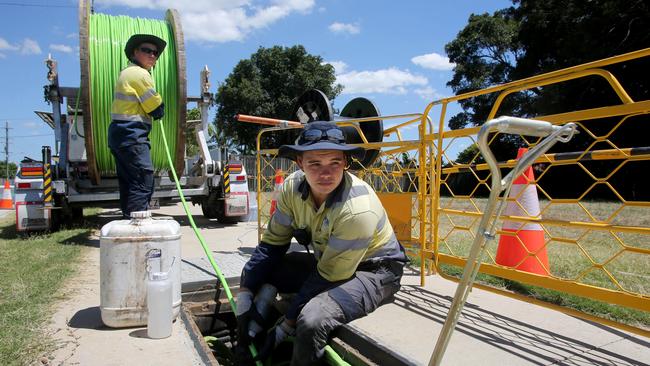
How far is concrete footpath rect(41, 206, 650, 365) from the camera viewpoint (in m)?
2.37

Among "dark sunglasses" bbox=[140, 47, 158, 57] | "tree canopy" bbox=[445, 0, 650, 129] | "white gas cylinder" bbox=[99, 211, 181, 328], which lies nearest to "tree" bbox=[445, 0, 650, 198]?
"tree canopy" bbox=[445, 0, 650, 129]

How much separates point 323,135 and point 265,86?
99.3 feet

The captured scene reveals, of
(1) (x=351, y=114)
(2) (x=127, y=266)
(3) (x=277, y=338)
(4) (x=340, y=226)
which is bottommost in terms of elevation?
(3) (x=277, y=338)

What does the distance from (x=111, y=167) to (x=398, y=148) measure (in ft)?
13.6

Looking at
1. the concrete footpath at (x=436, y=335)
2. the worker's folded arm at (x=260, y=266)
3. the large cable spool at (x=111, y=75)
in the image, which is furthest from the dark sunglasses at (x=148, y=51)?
the worker's folded arm at (x=260, y=266)

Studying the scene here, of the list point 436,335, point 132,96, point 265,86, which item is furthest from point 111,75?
point 265,86

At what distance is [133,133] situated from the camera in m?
4.45

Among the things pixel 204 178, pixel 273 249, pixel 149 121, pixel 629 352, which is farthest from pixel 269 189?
pixel 629 352

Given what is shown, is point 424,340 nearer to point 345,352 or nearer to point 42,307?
point 345,352

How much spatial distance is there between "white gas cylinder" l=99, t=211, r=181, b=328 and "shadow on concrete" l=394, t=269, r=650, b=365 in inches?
66.6

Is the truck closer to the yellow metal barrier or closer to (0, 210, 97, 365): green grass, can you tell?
(0, 210, 97, 365): green grass

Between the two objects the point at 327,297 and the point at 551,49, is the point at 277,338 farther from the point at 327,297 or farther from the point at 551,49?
the point at 551,49

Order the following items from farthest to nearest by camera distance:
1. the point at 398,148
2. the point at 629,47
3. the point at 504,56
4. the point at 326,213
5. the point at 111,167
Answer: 1. the point at 504,56
2. the point at 629,47
3. the point at 111,167
4. the point at 398,148
5. the point at 326,213

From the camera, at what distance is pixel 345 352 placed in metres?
2.55
